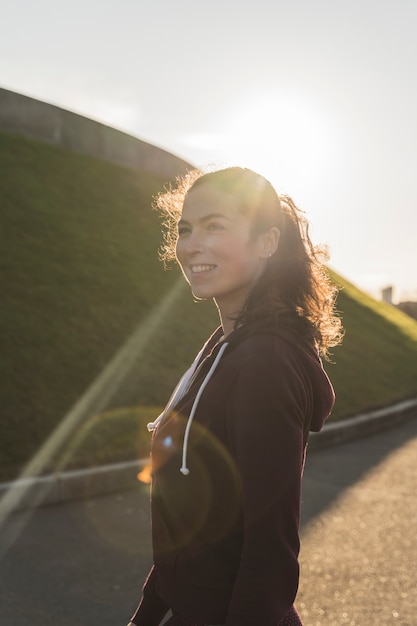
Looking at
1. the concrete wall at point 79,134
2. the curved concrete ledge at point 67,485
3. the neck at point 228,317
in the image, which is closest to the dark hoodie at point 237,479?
the neck at point 228,317

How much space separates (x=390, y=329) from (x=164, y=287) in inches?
265

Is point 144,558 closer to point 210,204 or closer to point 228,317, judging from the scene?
point 228,317

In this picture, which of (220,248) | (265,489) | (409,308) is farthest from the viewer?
(409,308)

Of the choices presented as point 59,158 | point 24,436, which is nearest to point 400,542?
point 24,436

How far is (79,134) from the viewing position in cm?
1884

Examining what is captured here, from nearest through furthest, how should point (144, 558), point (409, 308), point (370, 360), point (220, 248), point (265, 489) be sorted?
point (265, 489) < point (220, 248) < point (144, 558) < point (370, 360) < point (409, 308)

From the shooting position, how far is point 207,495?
4.57 feet

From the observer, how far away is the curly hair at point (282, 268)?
1.53 meters

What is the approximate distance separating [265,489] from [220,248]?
Result: 57 cm

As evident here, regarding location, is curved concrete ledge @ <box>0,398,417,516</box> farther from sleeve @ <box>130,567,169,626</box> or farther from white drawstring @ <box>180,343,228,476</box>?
white drawstring @ <box>180,343,228,476</box>

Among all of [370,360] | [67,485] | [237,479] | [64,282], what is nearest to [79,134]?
[64,282]

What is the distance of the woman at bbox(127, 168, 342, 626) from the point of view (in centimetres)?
127

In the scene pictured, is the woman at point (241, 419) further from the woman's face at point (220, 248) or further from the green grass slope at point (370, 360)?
the green grass slope at point (370, 360)

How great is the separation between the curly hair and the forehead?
1 centimetres
